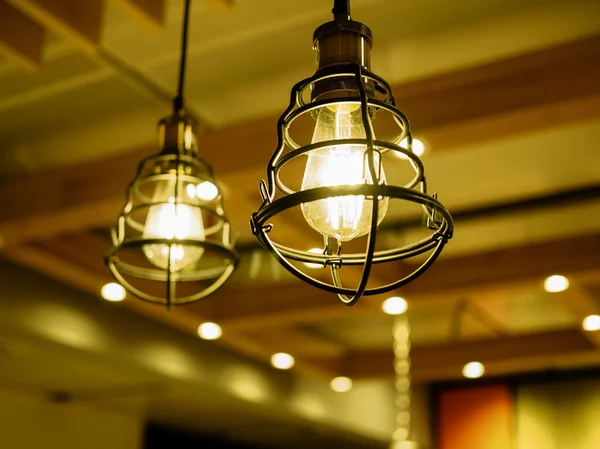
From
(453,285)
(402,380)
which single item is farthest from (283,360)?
(453,285)

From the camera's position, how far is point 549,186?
3641mm

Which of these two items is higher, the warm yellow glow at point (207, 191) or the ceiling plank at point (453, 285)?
the ceiling plank at point (453, 285)

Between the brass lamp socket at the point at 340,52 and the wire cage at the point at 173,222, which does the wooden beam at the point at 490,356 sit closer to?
the wire cage at the point at 173,222

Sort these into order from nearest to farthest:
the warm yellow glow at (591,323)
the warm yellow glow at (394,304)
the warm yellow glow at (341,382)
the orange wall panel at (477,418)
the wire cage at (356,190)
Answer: the wire cage at (356,190)
the warm yellow glow at (394,304)
the warm yellow glow at (591,323)
the warm yellow glow at (341,382)
the orange wall panel at (477,418)

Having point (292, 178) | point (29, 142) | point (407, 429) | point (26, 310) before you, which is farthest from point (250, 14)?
point (407, 429)

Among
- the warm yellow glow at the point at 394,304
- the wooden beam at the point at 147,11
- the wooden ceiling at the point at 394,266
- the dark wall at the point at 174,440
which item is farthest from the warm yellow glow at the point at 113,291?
the dark wall at the point at 174,440

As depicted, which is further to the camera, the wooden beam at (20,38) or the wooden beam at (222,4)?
the wooden beam at (20,38)

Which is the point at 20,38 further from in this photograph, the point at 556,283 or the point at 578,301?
the point at 578,301

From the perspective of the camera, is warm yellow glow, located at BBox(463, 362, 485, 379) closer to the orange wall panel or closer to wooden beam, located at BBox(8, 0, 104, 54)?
the orange wall panel

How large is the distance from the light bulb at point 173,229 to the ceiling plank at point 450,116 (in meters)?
0.78

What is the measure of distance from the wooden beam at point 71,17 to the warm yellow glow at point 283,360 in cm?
298

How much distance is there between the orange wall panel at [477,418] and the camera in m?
7.61

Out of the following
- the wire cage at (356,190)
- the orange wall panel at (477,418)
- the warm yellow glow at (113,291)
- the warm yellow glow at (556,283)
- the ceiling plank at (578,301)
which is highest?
the orange wall panel at (477,418)

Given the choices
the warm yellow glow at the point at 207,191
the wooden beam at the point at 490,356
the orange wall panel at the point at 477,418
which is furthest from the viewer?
the orange wall panel at the point at 477,418
